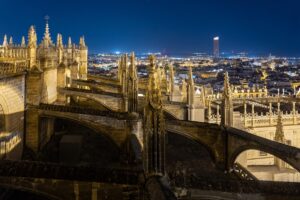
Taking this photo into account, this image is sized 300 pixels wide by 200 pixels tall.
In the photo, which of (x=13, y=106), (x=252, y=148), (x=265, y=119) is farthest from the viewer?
(x=265, y=119)

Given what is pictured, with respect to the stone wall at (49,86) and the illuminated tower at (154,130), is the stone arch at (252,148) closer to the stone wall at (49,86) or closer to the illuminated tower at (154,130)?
the illuminated tower at (154,130)

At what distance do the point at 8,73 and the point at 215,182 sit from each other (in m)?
8.44

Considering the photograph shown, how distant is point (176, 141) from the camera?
19.7 metres

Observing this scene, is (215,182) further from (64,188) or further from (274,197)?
(64,188)

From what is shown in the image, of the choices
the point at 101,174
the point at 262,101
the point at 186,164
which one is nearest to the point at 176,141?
the point at 186,164

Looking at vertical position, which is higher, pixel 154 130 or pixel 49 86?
pixel 49 86

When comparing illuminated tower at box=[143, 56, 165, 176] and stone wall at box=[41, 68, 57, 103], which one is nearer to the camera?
illuminated tower at box=[143, 56, 165, 176]

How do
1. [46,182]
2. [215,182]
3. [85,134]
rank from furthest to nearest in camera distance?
[85,134] → [215,182] → [46,182]

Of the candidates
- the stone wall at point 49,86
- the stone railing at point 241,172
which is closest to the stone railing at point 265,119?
the stone railing at point 241,172

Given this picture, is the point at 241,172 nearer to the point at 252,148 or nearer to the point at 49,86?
the point at 252,148

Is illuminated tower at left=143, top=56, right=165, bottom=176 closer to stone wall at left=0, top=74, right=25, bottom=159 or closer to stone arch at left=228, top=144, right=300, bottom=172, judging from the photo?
stone arch at left=228, top=144, right=300, bottom=172

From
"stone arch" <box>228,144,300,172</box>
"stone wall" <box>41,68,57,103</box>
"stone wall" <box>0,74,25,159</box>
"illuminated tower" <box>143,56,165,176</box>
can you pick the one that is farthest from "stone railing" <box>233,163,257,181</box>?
"stone wall" <box>41,68,57,103</box>

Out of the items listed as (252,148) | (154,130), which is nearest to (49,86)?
(252,148)

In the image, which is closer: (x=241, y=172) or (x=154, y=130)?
(x=154, y=130)
